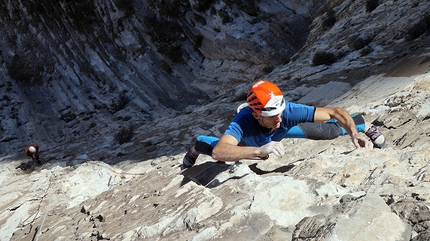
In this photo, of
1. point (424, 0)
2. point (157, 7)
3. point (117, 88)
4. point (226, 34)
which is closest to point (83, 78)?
point (117, 88)

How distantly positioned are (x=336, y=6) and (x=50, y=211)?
38.7 feet

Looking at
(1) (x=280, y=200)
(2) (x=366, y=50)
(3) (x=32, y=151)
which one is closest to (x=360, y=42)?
(2) (x=366, y=50)

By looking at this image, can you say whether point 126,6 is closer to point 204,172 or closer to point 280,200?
point 204,172

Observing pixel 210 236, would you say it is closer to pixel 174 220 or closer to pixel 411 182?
pixel 174 220

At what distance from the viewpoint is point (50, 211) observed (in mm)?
5629

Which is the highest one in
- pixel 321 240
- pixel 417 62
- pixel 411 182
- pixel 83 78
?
pixel 83 78

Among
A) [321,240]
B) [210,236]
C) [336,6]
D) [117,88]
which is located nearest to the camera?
[321,240]

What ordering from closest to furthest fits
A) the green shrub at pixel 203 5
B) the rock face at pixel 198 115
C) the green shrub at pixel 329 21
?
the rock face at pixel 198 115 < the green shrub at pixel 329 21 < the green shrub at pixel 203 5

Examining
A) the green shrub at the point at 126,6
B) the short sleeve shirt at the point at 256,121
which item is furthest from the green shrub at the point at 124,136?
the green shrub at the point at 126,6

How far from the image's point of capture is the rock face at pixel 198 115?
3156 millimetres

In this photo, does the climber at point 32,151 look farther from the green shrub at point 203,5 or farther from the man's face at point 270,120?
the green shrub at point 203,5

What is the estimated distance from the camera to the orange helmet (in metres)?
3.76

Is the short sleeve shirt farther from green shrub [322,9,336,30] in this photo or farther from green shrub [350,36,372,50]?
green shrub [322,9,336,30]

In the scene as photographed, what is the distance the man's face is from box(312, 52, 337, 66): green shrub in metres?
7.20
